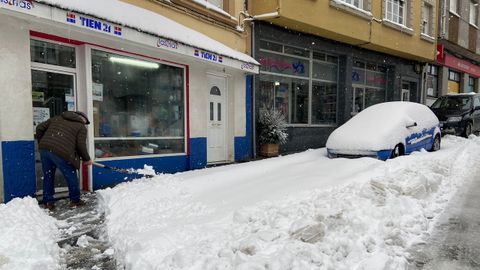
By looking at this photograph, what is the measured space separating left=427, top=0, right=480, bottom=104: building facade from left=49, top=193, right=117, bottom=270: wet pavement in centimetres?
1982

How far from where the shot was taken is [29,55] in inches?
231

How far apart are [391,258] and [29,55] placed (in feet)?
19.6

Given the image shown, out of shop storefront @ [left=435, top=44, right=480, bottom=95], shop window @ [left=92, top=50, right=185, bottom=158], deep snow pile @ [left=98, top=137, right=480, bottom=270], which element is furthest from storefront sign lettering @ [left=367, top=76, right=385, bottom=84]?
shop window @ [left=92, top=50, right=185, bottom=158]

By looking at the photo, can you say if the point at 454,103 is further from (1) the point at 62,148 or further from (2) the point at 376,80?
(1) the point at 62,148

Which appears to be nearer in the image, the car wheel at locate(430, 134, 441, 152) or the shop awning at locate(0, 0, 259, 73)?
→ the shop awning at locate(0, 0, 259, 73)

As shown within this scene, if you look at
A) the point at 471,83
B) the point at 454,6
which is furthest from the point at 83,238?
the point at 471,83

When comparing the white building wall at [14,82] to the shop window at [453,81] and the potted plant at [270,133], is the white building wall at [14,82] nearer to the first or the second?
the potted plant at [270,133]

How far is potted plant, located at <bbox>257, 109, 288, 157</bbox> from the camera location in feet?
34.6

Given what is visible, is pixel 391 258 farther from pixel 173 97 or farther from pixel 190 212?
pixel 173 97

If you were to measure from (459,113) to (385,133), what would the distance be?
7703mm

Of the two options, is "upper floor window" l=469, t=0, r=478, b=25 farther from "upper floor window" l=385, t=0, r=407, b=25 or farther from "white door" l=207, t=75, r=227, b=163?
"white door" l=207, t=75, r=227, b=163

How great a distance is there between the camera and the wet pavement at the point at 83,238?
3723 mm

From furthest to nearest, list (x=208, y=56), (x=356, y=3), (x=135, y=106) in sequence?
(x=356, y=3) → (x=208, y=56) → (x=135, y=106)

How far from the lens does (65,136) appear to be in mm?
5516
